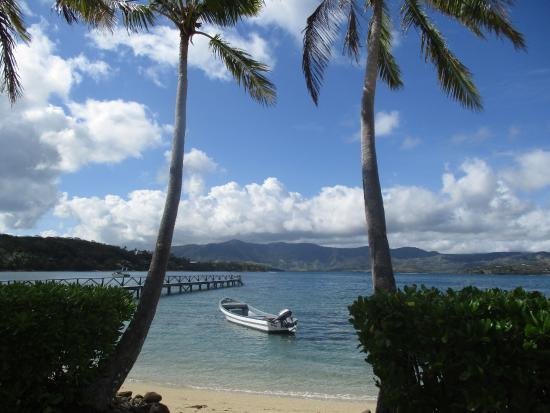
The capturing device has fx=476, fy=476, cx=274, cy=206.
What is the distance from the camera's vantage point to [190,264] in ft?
550

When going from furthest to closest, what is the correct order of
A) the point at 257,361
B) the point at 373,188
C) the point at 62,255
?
the point at 62,255
the point at 257,361
the point at 373,188

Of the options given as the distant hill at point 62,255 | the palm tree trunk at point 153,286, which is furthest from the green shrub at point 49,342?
the distant hill at point 62,255

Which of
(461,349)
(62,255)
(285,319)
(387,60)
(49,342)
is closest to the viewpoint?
(461,349)

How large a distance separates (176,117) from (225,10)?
7.18 feet

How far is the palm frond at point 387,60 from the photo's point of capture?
10.6 m

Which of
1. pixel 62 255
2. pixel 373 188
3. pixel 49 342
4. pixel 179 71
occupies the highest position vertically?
pixel 179 71

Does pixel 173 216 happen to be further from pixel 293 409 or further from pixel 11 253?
pixel 11 253

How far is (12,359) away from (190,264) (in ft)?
541

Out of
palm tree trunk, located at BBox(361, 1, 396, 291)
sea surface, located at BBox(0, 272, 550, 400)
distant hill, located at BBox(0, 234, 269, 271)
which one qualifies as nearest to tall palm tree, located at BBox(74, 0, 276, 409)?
palm tree trunk, located at BBox(361, 1, 396, 291)

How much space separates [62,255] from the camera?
115m

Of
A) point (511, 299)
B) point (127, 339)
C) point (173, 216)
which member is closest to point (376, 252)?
point (511, 299)

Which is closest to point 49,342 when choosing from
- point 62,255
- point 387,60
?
point 387,60

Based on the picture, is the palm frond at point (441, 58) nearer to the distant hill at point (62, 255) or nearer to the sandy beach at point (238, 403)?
the sandy beach at point (238, 403)

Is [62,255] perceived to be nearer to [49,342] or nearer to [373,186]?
[49,342]
